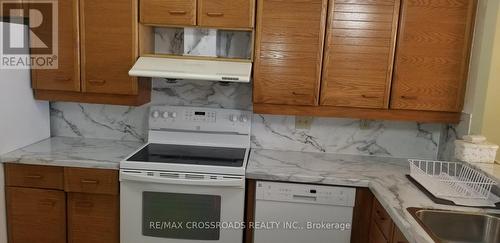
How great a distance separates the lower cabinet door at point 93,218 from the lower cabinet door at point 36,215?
0.19ft

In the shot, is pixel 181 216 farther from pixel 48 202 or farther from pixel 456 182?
pixel 456 182

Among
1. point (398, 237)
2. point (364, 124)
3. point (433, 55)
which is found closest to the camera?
point (398, 237)

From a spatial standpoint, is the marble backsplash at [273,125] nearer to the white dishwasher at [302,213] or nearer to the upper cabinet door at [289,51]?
the upper cabinet door at [289,51]

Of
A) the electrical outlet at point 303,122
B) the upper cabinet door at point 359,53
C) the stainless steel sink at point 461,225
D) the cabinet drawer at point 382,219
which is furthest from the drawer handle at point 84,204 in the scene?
the stainless steel sink at point 461,225

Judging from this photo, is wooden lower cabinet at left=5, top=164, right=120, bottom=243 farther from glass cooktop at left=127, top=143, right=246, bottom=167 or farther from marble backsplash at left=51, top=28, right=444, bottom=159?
marble backsplash at left=51, top=28, right=444, bottom=159

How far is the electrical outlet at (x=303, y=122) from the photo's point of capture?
2723 mm

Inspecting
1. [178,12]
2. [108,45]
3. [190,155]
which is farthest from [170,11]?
[190,155]

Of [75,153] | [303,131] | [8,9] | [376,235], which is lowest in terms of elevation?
[376,235]

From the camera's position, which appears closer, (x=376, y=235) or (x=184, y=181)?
(x=376, y=235)

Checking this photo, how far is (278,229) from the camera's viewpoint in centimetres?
225

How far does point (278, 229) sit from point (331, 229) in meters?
0.30

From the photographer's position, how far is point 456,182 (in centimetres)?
204

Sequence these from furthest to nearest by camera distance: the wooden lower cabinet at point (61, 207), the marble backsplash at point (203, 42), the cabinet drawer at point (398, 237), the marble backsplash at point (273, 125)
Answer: the marble backsplash at point (273, 125), the marble backsplash at point (203, 42), the wooden lower cabinet at point (61, 207), the cabinet drawer at point (398, 237)

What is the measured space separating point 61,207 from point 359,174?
5.72 ft
